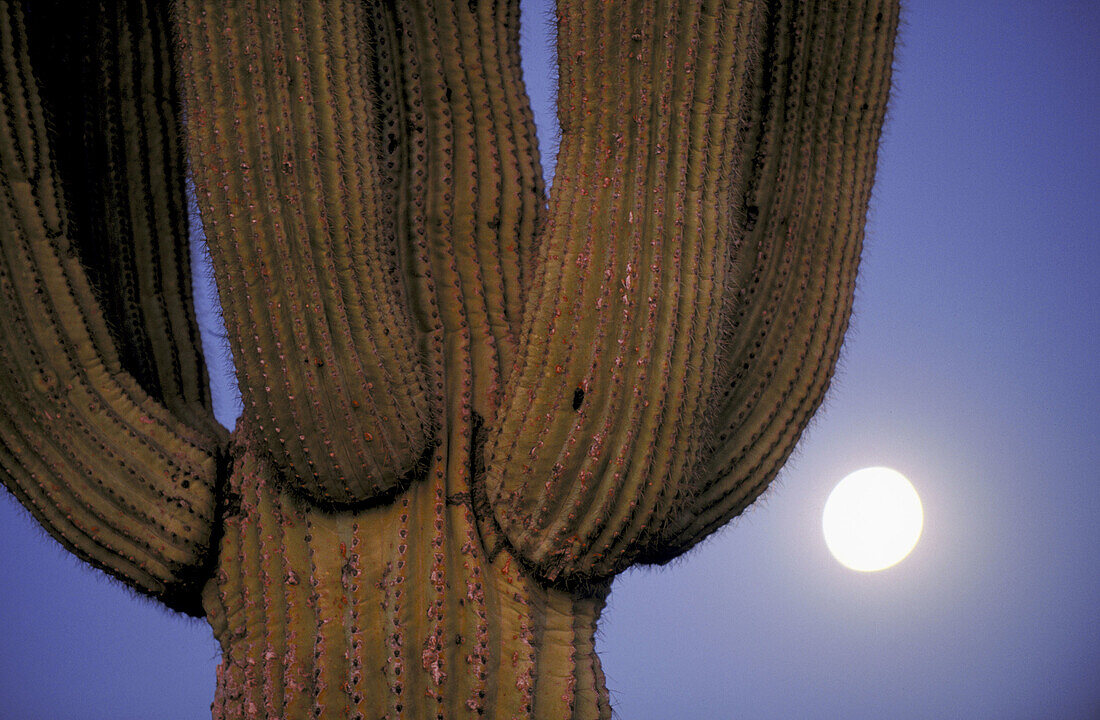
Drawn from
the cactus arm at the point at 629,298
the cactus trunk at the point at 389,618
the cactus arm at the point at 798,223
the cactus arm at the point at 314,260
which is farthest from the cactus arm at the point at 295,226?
the cactus arm at the point at 798,223

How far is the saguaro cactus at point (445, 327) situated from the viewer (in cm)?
210

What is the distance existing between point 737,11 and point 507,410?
1069 millimetres

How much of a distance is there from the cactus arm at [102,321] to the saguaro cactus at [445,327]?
0.01 m

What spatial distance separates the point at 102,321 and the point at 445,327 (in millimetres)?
946

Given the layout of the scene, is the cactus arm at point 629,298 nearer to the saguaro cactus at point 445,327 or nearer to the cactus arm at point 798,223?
the saguaro cactus at point 445,327

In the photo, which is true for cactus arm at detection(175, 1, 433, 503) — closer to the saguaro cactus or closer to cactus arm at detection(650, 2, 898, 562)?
the saguaro cactus

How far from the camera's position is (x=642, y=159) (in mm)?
2135

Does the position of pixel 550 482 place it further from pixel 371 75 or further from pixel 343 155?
pixel 371 75

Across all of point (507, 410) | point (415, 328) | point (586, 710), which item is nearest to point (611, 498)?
point (507, 410)

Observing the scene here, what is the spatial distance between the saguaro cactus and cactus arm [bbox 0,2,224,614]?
0.01m

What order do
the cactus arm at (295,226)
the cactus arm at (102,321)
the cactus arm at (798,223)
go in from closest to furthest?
the cactus arm at (295,226), the cactus arm at (102,321), the cactus arm at (798,223)

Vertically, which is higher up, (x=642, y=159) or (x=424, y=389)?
(x=642, y=159)

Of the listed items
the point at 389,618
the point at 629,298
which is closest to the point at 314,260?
the point at 629,298

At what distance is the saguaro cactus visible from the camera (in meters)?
2.10
